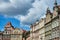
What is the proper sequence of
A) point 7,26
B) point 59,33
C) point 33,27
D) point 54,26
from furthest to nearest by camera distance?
point 7,26, point 33,27, point 54,26, point 59,33

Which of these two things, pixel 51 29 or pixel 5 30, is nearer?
pixel 51 29

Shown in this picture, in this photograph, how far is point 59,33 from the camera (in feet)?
181

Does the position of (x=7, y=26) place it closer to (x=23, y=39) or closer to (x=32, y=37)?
(x=23, y=39)

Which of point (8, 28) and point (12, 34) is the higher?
point (8, 28)

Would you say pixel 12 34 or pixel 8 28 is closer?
pixel 12 34

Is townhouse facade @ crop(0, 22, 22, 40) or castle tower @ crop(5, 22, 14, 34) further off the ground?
castle tower @ crop(5, 22, 14, 34)

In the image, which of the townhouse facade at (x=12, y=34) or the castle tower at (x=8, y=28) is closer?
the townhouse facade at (x=12, y=34)

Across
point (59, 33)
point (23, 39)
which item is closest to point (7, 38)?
point (23, 39)

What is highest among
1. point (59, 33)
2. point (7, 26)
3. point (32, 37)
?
point (7, 26)

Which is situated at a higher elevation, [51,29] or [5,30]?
[5,30]

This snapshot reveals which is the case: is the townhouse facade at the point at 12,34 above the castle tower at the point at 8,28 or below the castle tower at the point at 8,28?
below

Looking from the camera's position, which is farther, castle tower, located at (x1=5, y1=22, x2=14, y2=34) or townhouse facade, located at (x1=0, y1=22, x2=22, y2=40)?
castle tower, located at (x1=5, y1=22, x2=14, y2=34)

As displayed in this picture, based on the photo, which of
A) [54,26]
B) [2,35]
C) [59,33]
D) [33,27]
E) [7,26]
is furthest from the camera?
[7,26]

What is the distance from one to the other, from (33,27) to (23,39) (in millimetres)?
15659
